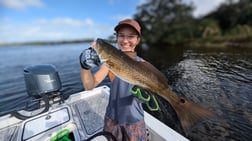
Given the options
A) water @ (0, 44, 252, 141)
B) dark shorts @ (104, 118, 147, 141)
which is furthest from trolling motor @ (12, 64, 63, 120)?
water @ (0, 44, 252, 141)

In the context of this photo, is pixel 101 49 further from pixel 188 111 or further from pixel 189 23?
pixel 189 23

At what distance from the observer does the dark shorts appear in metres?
1.67

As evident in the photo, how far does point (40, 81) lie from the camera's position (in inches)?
122

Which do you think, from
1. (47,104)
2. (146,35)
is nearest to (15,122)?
(47,104)

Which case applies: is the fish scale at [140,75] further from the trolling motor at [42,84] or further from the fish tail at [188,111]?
the trolling motor at [42,84]

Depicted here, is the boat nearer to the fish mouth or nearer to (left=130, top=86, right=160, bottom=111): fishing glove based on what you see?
(left=130, top=86, right=160, bottom=111): fishing glove

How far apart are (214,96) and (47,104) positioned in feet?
20.0

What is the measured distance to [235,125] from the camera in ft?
14.5

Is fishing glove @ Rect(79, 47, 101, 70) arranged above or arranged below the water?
above

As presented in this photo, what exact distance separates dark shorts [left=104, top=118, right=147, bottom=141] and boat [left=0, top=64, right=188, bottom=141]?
0.26 feet

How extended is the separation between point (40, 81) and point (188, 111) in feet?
9.37

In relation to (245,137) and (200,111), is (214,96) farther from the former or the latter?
(200,111)

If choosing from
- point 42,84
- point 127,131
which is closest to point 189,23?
point 42,84

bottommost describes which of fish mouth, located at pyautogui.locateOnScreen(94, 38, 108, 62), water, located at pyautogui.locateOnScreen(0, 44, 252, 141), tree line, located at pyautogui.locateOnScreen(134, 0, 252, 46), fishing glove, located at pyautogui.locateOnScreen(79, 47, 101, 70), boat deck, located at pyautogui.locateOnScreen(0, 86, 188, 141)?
water, located at pyautogui.locateOnScreen(0, 44, 252, 141)
